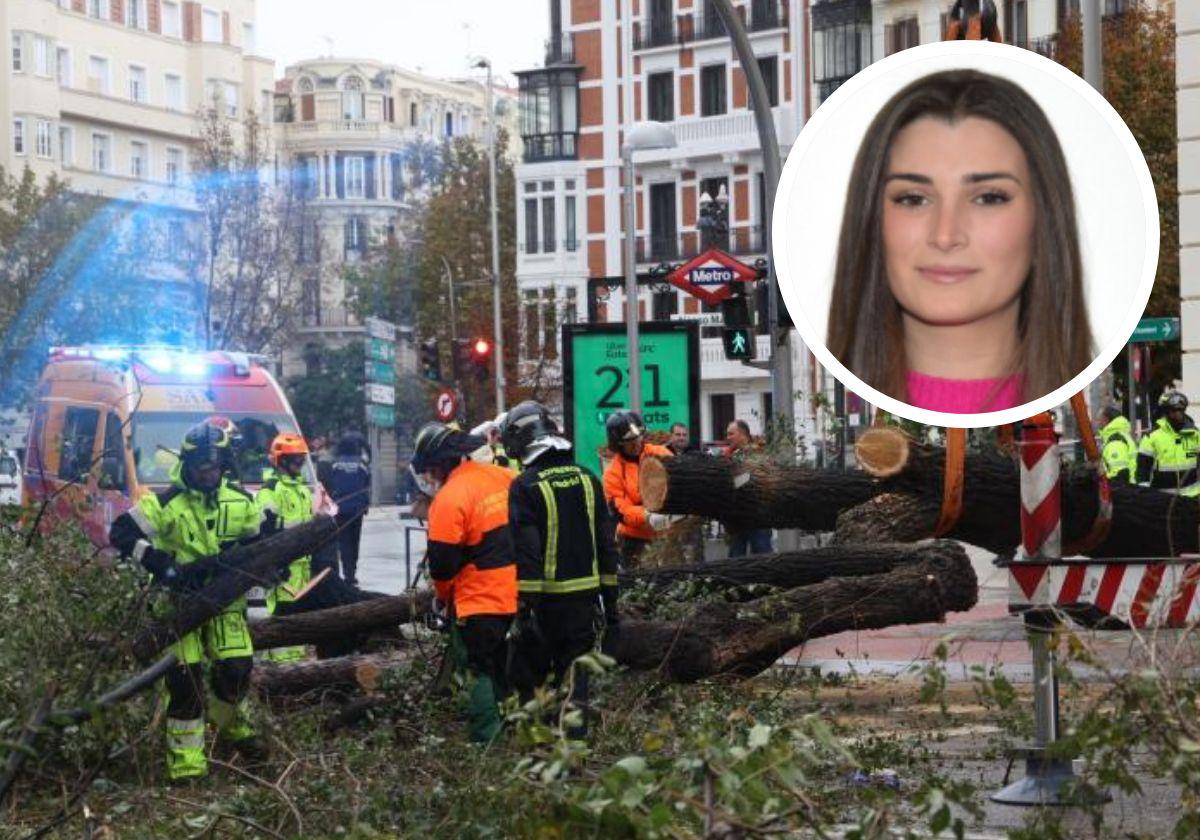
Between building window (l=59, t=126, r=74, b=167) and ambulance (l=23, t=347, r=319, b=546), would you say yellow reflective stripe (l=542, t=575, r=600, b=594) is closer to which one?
ambulance (l=23, t=347, r=319, b=546)

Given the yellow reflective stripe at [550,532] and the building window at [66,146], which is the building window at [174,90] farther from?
the yellow reflective stripe at [550,532]

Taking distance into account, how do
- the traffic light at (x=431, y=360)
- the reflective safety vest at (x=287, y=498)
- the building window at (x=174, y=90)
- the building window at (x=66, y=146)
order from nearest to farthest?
the reflective safety vest at (x=287, y=498), the traffic light at (x=431, y=360), the building window at (x=66, y=146), the building window at (x=174, y=90)

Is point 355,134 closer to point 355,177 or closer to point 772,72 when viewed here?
point 355,177

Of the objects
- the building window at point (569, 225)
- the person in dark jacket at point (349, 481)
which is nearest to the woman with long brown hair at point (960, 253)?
the person in dark jacket at point (349, 481)

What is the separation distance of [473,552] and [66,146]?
80.4m

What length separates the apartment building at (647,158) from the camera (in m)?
70.1

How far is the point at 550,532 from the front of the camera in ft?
36.1

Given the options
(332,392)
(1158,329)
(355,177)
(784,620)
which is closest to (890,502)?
(784,620)

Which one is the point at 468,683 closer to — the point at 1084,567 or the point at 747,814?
the point at 1084,567

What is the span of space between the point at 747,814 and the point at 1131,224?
6.12ft

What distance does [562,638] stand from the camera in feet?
36.3

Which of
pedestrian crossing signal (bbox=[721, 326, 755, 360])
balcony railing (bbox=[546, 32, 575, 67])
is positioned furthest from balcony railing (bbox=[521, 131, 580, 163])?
pedestrian crossing signal (bbox=[721, 326, 755, 360])

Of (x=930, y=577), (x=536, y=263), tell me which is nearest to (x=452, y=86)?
(x=536, y=263)

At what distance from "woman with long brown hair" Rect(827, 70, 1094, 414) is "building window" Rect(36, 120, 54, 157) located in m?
82.3
